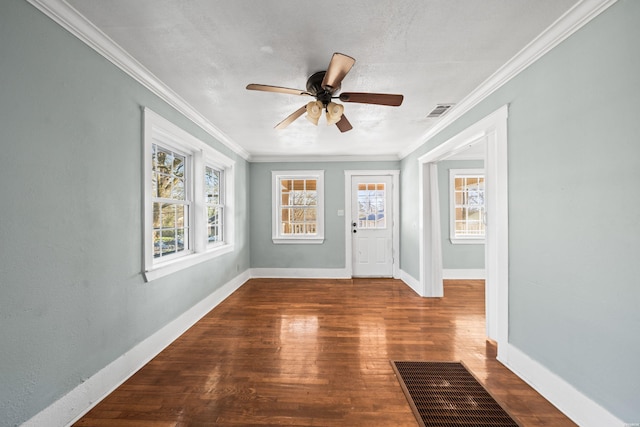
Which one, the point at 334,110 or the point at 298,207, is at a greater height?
the point at 334,110

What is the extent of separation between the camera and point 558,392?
5.66ft

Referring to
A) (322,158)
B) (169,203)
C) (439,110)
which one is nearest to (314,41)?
(439,110)

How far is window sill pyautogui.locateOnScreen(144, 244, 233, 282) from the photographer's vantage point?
7.75 feet

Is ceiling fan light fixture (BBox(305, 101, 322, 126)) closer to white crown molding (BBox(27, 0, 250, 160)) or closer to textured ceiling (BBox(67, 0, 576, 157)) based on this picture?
textured ceiling (BBox(67, 0, 576, 157))

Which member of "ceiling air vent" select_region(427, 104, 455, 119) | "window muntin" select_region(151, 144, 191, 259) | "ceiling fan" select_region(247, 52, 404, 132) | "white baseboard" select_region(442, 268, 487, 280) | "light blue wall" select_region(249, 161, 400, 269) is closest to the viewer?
"ceiling fan" select_region(247, 52, 404, 132)

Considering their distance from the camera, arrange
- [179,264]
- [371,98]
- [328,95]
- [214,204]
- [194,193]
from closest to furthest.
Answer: [371,98]
[328,95]
[179,264]
[194,193]
[214,204]

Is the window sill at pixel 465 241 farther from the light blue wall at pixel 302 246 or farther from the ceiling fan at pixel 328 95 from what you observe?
the ceiling fan at pixel 328 95

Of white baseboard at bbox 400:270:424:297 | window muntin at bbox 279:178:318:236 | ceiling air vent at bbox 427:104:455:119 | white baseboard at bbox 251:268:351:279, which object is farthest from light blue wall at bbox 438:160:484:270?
window muntin at bbox 279:178:318:236

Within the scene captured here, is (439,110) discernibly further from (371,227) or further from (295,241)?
(295,241)

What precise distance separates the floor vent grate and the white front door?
3.11 meters

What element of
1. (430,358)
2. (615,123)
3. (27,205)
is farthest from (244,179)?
(615,123)

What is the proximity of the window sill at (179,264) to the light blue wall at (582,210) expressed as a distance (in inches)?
118

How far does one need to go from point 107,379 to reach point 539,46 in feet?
12.3

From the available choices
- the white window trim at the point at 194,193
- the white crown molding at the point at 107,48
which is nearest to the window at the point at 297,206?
the white window trim at the point at 194,193
